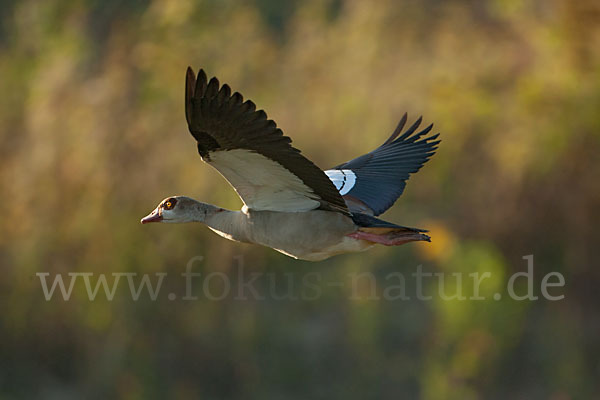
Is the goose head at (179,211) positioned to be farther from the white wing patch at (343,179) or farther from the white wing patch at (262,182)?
the white wing patch at (343,179)

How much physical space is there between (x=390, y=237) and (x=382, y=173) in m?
1.15

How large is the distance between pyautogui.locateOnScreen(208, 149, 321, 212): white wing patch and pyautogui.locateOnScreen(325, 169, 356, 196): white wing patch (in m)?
0.80

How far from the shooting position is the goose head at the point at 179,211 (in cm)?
588

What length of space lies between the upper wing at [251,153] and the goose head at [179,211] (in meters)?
0.43

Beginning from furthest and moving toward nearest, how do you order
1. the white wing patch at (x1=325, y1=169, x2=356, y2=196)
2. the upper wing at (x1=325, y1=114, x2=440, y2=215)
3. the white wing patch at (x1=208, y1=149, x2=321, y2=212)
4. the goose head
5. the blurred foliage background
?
the blurred foliage background → the white wing patch at (x1=325, y1=169, x2=356, y2=196) → the upper wing at (x1=325, y1=114, x2=440, y2=215) → the goose head → the white wing patch at (x1=208, y1=149, x2=321, y2=212)

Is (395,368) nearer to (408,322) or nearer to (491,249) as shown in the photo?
(408,322)

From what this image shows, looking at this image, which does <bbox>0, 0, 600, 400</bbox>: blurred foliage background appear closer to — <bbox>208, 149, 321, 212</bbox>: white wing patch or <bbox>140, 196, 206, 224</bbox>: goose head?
<bbox>140, 196, 206, 224</bbox>: goose head

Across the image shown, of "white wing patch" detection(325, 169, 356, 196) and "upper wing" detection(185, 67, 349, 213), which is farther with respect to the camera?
"white wing patch" detection(325, 169, 356, 196)

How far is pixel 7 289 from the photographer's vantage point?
10.5 m

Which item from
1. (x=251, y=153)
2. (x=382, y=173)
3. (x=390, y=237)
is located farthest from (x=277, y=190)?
(x=382, y=173)

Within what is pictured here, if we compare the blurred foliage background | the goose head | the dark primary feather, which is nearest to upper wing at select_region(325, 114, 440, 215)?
the dark primary feather

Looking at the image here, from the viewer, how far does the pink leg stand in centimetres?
544

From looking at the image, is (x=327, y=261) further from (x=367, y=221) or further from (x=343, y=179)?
(x=367, y=221)

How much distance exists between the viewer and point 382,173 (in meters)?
6.55
